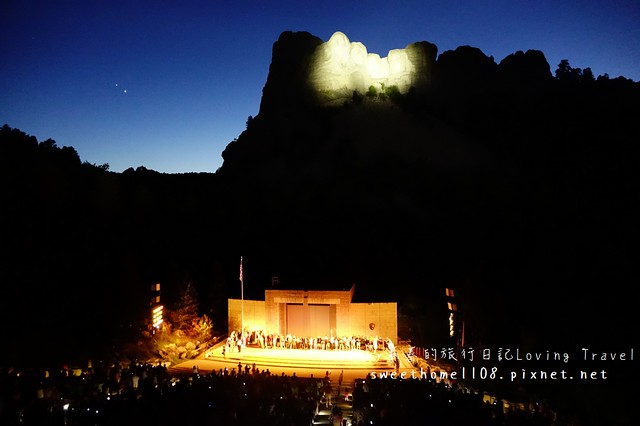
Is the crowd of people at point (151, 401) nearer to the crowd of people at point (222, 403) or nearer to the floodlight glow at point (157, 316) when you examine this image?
the crowd of people at point (222, 403)

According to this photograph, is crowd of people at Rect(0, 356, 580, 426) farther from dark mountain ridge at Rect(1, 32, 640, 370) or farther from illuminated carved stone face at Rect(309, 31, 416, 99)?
illuminated carved stone face at Rect(309, 31, 416, 99)

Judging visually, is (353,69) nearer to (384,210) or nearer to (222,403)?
(384,210)

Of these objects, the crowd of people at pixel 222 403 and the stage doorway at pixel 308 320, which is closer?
the crowd of people at pixel 222 403

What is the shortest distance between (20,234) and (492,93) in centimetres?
6849

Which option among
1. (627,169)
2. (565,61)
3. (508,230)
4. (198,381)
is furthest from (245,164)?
(565,61)

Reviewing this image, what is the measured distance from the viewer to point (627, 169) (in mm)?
65438

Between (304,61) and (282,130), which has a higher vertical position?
(304,61)

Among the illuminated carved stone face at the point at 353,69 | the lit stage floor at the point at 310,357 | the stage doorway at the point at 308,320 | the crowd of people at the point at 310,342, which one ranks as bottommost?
the lit stage floor at the point at 310,357

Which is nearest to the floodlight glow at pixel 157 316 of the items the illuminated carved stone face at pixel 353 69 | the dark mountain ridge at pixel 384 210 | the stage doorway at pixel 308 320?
the dark mountain ridge at pixel 384 210

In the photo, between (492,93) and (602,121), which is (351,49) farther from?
(602,121)

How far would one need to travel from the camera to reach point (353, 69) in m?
71.6

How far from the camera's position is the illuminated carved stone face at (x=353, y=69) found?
70.2 metres

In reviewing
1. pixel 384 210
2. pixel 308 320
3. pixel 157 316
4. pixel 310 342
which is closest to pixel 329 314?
pixel 308 320

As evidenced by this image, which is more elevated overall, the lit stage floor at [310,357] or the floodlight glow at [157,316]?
the floodlight glow at [157,316]
